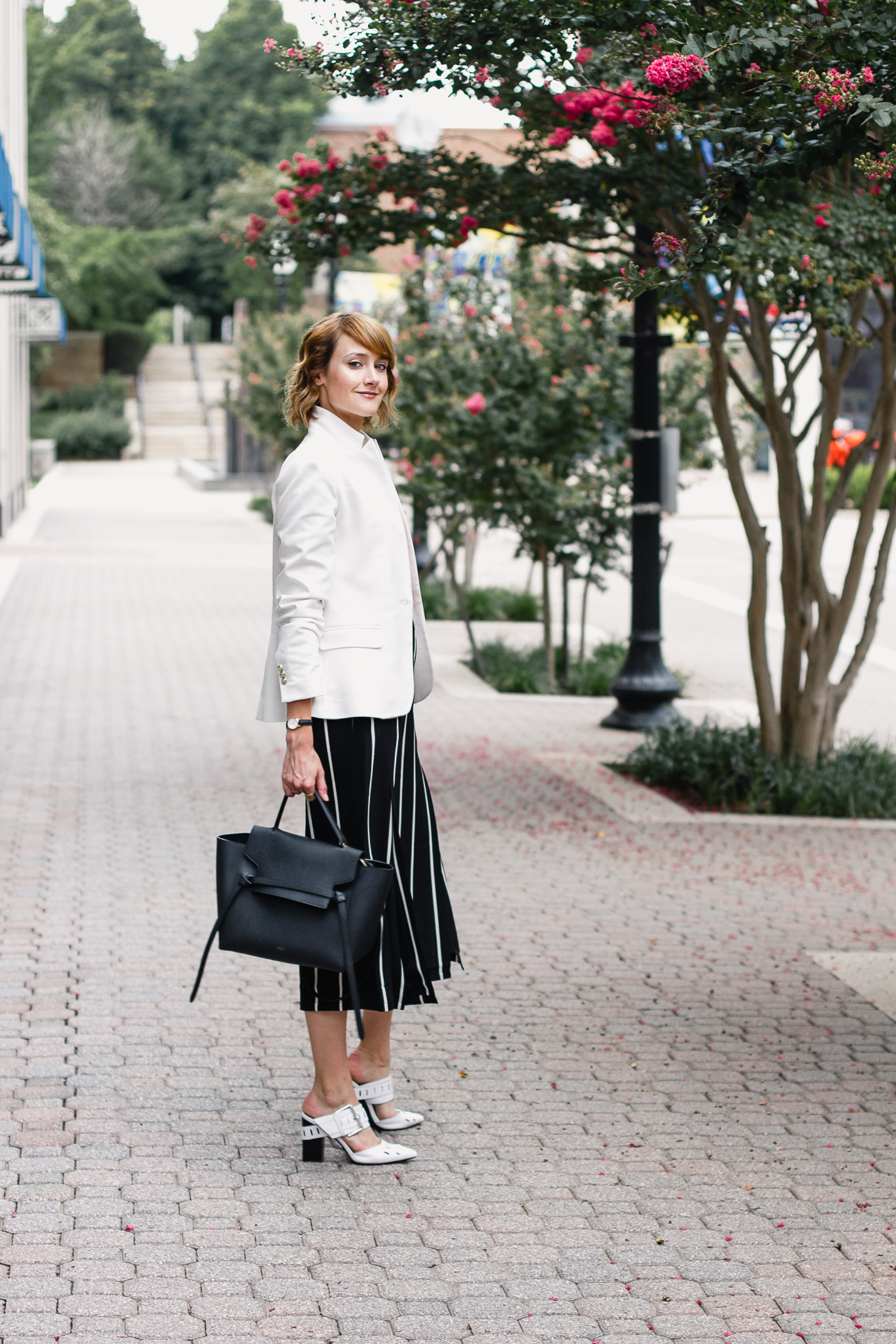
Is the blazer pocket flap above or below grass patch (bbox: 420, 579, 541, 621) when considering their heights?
above

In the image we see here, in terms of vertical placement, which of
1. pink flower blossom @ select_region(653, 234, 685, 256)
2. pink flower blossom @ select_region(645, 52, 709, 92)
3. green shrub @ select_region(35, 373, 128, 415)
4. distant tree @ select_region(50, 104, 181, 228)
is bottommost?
pink flower blossom @ select_region(653, 234, 685, 256)

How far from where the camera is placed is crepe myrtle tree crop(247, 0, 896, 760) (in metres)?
4.19

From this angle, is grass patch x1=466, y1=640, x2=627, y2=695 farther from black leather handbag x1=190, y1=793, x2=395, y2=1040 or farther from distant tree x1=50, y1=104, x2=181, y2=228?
distant tree x1=50, y1=104, x2=181, y2=228

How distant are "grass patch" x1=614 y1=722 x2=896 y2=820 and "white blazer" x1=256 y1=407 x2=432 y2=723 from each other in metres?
5.00

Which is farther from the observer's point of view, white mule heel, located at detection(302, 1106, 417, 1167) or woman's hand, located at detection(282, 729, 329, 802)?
white mule heel, located at detection(302, 1106, 417, 1167)

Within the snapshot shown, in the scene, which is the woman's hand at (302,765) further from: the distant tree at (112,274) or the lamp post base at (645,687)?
the distant tree at (112,274)

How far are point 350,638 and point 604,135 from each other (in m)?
3.81

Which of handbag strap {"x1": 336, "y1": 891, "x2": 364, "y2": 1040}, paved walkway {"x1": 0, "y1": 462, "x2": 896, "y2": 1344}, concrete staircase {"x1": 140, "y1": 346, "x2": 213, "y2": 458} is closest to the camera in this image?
paved walkway {"x1": 0, "y1": 462, "x2": 896, "y2": 1344}

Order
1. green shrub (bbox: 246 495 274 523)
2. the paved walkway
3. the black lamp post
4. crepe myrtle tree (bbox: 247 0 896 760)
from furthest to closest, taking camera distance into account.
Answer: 1. green shrub (bbox: 246 495 274 523)
2. the black lamp post
3. crepe myrtle tree (bbox: 247 0 896 760)
4. the paved walkway

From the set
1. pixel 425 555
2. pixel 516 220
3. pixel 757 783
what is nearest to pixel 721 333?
pixel 516 220

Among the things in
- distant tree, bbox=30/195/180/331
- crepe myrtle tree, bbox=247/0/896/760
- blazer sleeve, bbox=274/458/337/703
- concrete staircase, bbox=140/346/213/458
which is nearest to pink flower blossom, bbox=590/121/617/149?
crepe myrtle tree, bbox=247/0/896/760

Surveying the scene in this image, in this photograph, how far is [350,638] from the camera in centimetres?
401

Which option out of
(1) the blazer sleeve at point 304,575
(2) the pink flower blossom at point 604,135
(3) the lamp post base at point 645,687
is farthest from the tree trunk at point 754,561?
(1) the blazer sleeve at point 304,575

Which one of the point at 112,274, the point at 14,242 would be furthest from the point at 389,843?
the point at 112,274
